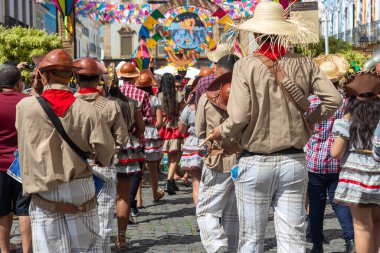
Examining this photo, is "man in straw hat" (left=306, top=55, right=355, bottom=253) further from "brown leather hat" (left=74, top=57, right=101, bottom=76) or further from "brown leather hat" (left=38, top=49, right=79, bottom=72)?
"brown leather hat" (left=38, top=49, right=79, bottom=72)

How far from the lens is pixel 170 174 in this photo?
A: 11547mm

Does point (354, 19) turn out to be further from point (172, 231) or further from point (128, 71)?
point (172, 231)

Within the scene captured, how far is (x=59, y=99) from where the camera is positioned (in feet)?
14.8

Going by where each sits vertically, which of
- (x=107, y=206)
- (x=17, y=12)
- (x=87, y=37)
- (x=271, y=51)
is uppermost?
(x=87, y=37)

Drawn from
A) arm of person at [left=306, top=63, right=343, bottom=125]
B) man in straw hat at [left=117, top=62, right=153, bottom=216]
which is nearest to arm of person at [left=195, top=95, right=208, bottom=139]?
arm of person at [left=306, top=63, right=343, bottom=125]

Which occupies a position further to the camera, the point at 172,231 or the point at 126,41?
the point at 126,41

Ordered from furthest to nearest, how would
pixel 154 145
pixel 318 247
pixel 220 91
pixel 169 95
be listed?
pixel 169 95 → pixel 154 145 → pixel 318 247 → pixel 220 91

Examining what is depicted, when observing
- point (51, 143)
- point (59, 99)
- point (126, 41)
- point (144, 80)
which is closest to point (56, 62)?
point (59, 99)

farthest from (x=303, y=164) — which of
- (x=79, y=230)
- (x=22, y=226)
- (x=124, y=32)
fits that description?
(x=124, y=32)

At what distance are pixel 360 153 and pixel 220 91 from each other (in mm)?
1151

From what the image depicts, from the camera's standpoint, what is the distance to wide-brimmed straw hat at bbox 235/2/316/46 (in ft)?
15.7

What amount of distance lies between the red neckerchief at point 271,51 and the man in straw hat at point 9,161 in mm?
2189

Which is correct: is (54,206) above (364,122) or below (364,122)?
below

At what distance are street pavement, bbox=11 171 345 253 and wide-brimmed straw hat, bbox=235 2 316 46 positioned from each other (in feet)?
9.46
